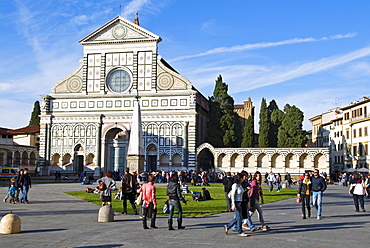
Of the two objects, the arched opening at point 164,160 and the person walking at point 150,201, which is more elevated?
the arched opening at point 164,160

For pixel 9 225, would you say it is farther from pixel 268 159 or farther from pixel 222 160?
pixel 222 160

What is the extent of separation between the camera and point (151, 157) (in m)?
53.0

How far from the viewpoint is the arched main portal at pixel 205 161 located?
173 ft

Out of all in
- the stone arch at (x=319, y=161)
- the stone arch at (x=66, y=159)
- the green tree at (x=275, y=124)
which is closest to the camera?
the stone arch at (x=319, y=161)

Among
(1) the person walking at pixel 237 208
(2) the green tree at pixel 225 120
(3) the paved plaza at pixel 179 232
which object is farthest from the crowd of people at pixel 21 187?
(2) the green tree at pixel 225 120

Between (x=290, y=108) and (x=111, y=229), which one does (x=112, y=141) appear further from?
(x=111, y=229)

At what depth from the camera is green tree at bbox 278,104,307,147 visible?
5419 centimetres

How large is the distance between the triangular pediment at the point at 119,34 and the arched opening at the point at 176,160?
1398cm

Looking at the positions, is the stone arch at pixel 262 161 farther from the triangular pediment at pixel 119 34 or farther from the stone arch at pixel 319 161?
the triangular pediment at pixel 119 34

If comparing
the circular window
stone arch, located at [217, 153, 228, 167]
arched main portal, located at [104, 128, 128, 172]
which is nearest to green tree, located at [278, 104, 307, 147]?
stone arch, located at [217, 153, 228, 167]

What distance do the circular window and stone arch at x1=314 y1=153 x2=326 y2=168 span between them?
2386 centimetres

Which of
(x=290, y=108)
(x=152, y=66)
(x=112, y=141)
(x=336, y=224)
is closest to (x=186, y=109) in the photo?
(x=152, y=66)

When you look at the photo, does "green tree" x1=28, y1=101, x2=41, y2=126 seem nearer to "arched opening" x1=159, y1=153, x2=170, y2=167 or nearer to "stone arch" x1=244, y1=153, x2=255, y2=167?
"arched opening" x1=159, y1=153, x2=170, y2=167

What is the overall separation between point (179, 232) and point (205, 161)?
44.4m
